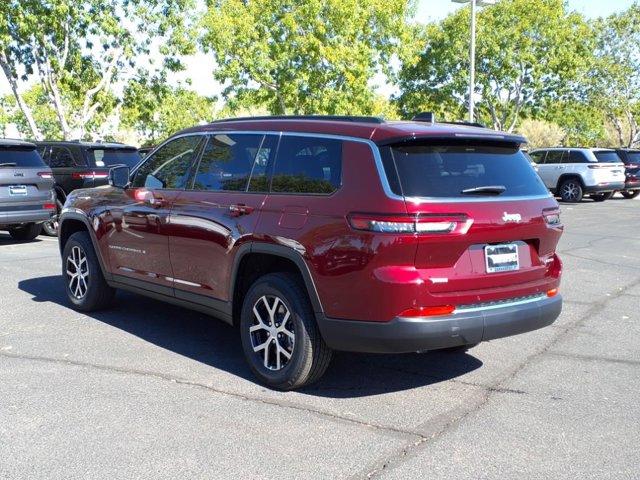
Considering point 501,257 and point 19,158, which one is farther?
point 19,158

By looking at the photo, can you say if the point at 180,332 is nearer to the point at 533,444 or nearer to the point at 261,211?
the point at 261,211

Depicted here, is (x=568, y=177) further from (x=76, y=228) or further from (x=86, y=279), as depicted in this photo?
(x=86, y=279)

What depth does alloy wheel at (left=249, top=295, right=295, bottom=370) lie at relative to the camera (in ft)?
15.2

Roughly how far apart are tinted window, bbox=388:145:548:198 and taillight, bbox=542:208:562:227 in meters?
0.14

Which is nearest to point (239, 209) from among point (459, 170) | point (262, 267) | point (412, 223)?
point (262, 267)

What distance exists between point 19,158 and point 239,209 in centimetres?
834

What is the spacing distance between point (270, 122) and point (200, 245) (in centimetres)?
103

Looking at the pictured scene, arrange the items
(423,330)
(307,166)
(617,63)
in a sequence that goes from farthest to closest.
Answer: (617,63), (307,166), (423,330)

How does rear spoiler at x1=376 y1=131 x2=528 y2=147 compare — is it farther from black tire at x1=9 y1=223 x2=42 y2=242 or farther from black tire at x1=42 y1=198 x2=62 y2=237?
black tire at x1=42 y1=198 x2=62 y2=237

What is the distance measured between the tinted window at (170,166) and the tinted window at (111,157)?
7551 mm

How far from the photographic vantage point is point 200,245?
5.22 meters

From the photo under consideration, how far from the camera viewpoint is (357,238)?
4105 mm

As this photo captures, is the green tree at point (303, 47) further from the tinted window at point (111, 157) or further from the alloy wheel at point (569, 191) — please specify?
the tinted window at point (111, 157)

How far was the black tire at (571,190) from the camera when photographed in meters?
25.5
